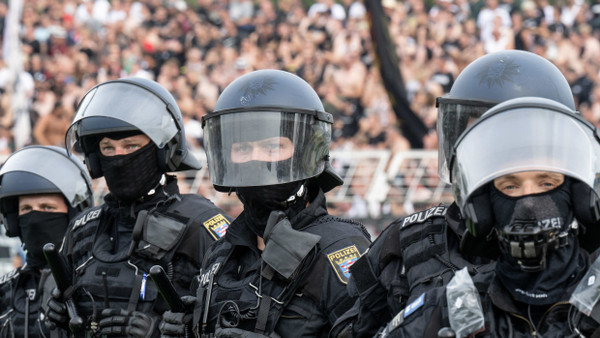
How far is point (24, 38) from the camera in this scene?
19.7 m

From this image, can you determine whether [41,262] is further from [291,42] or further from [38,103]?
[291,42]

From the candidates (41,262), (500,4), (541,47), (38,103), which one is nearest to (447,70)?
(541,47)

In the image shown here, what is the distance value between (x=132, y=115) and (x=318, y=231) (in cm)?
152

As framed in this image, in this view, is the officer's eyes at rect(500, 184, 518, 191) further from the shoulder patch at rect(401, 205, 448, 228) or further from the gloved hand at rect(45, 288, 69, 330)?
the gloved hand at rect(45, 288, 69, 330)

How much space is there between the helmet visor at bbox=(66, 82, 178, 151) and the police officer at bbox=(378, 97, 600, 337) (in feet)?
8.71

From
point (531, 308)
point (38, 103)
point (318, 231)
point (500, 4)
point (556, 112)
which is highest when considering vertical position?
point (556, 112)

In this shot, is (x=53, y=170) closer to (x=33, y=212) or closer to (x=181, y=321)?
(x=33, y=212)

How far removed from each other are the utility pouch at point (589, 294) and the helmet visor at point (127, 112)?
3.04 m

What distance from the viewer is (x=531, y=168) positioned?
323cm

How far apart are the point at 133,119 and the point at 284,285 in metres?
1.61

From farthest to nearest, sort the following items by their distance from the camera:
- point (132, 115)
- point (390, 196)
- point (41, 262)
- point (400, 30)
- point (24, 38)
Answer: point (24, 38)
point (400, 30)
point (390, 196)
point (41, 262)
point (132, 115)

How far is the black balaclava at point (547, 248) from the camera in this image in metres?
3.20

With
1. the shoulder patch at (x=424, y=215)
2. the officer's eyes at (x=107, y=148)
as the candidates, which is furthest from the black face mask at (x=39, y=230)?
the shoulder patch at (x=424, y=215)

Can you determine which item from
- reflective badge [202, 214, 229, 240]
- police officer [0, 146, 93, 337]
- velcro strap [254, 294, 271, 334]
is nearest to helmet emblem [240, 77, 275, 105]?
reflective badge [202, 214, 229, 240]
